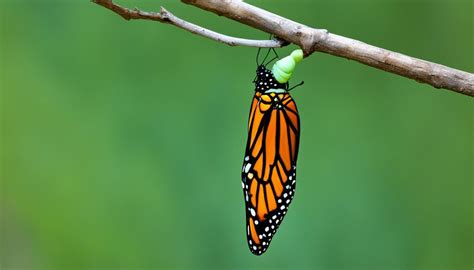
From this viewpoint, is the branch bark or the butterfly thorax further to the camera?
the butterfly thorax

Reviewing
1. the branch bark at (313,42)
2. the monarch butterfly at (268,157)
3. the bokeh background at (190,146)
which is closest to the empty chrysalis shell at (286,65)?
the branch bark at (313,42)

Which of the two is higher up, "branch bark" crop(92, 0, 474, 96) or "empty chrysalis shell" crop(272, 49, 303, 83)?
"branch bark" crop(92, 0, 474, 96)

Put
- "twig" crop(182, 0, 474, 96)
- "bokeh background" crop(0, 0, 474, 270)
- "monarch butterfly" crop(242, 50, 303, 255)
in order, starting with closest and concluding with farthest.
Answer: "twig" crop(182, 0, 474, 96) → "monarch butterfly" crop(242, 50, 303, 255) → "bokeh background" crop(0, 0, 474, 270)

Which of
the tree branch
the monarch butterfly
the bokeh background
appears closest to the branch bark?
the tree branch

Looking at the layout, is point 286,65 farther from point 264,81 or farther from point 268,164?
point 268,164

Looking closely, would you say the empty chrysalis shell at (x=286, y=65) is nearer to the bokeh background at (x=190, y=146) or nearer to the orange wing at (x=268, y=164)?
A: the orange wing at (x=268, y=164)

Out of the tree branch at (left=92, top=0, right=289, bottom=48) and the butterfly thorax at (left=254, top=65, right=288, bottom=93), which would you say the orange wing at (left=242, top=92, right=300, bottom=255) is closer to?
the butterfly thorax at (left=254, top=65, right=288, bottom=93)

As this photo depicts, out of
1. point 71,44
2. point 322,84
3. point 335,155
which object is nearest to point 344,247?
point 335,155
